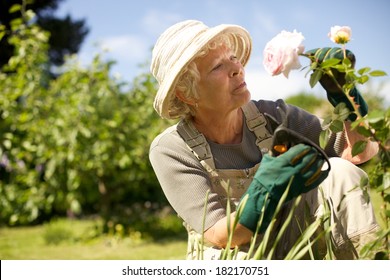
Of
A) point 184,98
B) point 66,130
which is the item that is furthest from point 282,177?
point 66,130

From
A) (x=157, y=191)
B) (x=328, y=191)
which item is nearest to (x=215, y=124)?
(x=328, y=191)

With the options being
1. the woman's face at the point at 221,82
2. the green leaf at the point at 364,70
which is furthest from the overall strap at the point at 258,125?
the green leaf at the point at 364,70

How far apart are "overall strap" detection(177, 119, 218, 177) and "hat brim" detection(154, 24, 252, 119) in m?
0.11

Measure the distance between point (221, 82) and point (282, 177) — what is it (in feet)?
1.84

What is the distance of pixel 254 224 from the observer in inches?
56.1

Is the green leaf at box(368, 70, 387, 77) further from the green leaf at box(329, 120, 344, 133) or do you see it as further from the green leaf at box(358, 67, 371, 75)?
the green leaf at box(329, 120, 344, 133)

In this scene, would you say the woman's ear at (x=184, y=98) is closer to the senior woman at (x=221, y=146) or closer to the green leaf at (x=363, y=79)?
the senior woman at (x=221, y=146)

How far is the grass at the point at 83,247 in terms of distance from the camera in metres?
4.27

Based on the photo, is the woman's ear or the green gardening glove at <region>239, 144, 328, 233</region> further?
the woman's ear

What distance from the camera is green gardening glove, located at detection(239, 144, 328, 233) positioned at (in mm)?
1273

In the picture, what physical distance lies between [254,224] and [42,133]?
12.2 feet

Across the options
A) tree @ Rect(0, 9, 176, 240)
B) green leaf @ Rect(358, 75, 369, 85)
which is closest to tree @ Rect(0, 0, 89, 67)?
tree @ Rect(0, 9, 176, 240)

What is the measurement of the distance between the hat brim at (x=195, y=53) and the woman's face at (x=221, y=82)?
0.08 metres

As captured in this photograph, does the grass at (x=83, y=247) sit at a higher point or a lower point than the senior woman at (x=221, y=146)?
lower
